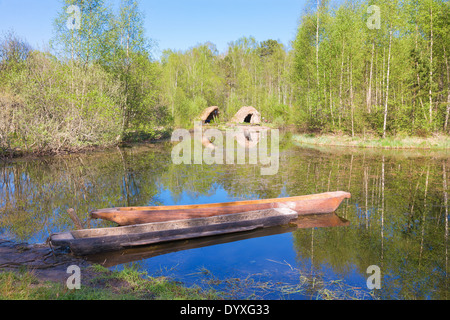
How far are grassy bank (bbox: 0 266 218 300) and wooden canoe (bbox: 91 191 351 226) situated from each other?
5.61ft

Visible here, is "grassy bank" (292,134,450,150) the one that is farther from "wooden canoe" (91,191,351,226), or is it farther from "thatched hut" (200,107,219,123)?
"thatched hut" (200,107,219,123)

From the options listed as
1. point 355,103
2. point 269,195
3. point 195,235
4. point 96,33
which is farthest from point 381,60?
point 195,235

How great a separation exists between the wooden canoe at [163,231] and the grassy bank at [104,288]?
2.28 ft

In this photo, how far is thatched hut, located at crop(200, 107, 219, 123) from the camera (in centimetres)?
3830

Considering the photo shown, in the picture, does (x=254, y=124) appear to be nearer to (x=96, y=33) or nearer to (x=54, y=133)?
(x=96, y=33)

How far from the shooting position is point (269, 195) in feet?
32.6

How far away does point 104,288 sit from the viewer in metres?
4.19

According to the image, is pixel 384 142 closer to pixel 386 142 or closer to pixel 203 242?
pixel 386 142

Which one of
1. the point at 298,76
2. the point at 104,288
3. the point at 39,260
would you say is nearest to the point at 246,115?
the point at 298,76

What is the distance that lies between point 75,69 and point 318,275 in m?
17.9

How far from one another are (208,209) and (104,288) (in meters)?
3.25

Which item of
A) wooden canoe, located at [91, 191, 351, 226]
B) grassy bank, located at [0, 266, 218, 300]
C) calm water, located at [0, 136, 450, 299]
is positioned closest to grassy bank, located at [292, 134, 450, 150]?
calm water, located at [0, 136, 450, 299]

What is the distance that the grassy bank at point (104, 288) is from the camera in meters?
3.62

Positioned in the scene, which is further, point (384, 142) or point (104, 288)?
point (384, 142)
